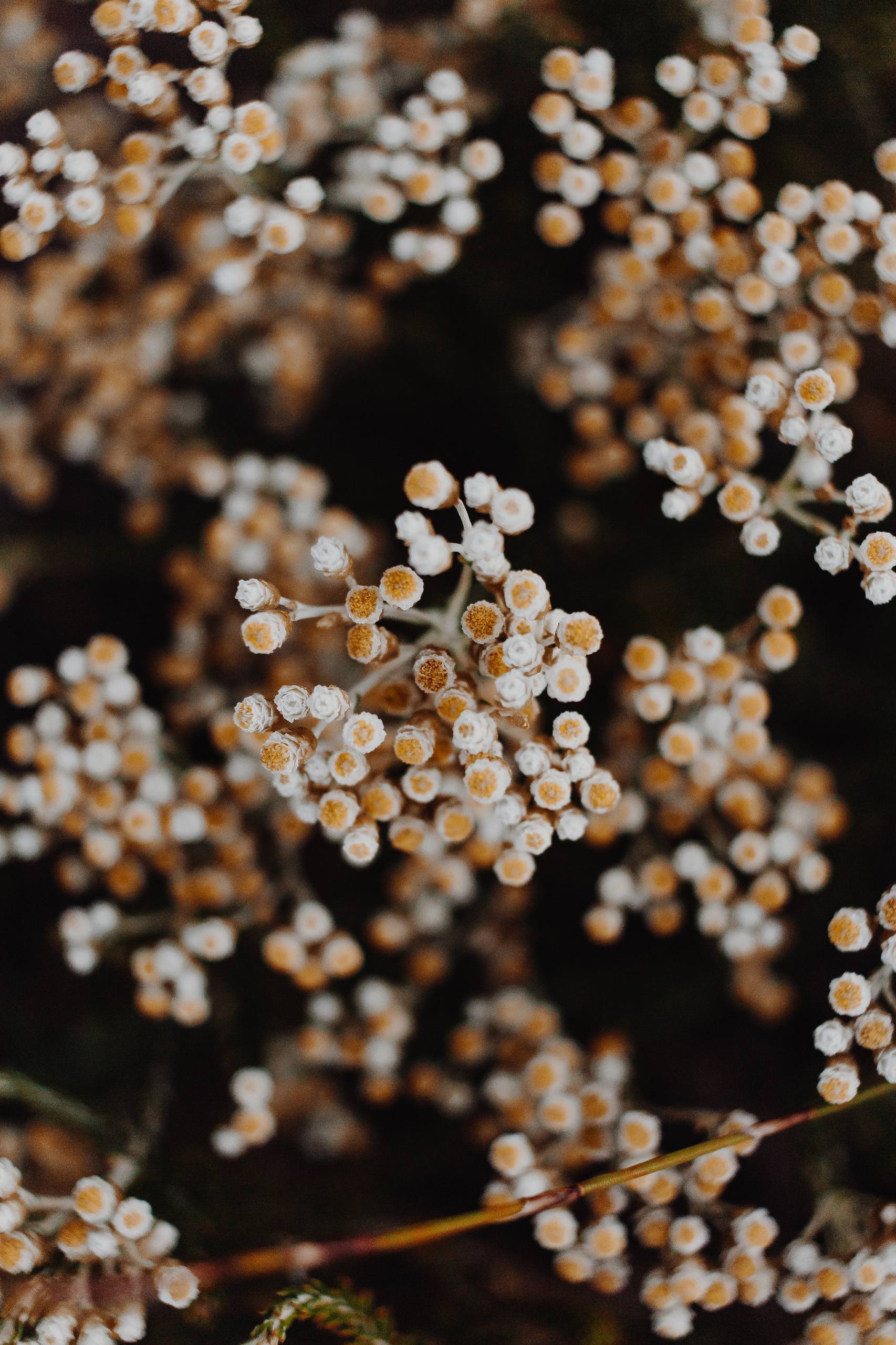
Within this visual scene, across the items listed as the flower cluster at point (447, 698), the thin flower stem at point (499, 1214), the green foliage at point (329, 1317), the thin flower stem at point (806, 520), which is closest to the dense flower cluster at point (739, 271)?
the thin flower stem at point (806, 520)

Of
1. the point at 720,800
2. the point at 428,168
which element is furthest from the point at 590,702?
the point at 428,168

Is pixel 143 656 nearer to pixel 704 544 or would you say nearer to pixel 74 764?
pixel 74 764

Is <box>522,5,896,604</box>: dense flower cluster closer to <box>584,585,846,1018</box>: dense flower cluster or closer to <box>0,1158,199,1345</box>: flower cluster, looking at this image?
<box>584,585,846,1018</box>: dense flower cluster

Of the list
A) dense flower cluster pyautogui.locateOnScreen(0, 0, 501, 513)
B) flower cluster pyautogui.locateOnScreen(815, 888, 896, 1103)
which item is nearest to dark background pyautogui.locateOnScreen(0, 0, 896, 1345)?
dense flower cluster pyautogui.locateOnScreen(0, 0, 501, 513)

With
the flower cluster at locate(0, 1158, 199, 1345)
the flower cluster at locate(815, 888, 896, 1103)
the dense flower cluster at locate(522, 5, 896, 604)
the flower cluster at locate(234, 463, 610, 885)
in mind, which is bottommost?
the flower cluster at locate(0, 1158, 199, 1345)

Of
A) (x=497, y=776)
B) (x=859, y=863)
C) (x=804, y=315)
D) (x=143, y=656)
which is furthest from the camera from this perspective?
(x=143, y=656)

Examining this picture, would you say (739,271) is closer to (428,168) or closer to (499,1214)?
(428,168)

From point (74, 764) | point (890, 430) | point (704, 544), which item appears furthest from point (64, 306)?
point (890, 430)

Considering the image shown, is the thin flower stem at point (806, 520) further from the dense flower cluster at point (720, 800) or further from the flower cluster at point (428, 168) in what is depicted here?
the flower cluster at point (428, 168)
